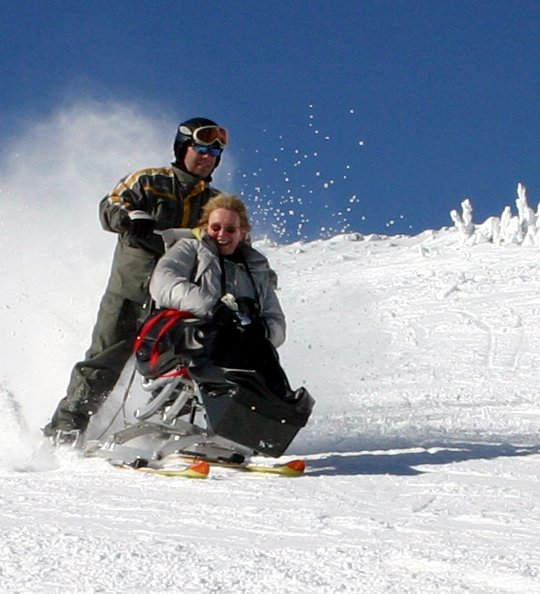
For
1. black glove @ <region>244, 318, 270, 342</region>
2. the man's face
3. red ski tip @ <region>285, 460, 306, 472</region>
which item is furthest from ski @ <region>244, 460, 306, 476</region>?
the man's face

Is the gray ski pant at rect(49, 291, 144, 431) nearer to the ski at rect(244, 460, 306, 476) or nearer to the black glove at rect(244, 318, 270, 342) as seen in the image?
the black glove at rect(244, 318, 270, 342)

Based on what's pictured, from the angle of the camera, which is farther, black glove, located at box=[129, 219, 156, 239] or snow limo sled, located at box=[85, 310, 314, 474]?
black glove, located at box=[129, 219, 156, 239]

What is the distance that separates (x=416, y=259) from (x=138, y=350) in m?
22.3

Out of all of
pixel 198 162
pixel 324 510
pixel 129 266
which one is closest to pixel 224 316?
pixel 129 266

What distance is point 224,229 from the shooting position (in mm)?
4801

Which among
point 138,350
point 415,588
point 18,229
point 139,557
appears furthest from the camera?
point 18,229

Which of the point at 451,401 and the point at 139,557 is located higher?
the point at 451,401

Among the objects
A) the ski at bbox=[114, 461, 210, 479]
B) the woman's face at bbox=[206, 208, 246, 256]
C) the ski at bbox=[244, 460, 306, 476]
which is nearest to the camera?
the ski at bbox=[114, 461, 210, 479]

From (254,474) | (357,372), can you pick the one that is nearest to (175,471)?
(254,474)

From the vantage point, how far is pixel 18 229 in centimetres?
1254

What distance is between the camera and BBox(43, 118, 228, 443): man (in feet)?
16.9

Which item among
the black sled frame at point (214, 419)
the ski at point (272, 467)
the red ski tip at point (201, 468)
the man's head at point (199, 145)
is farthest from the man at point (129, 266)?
the red ski tip at point (201, 468)

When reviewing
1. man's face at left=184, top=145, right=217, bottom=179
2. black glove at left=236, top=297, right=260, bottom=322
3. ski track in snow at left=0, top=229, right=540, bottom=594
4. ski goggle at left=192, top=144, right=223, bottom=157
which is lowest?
ski track in snow at left=0, top=229, right=540, bottom=594

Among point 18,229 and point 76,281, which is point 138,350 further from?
point 18,229
